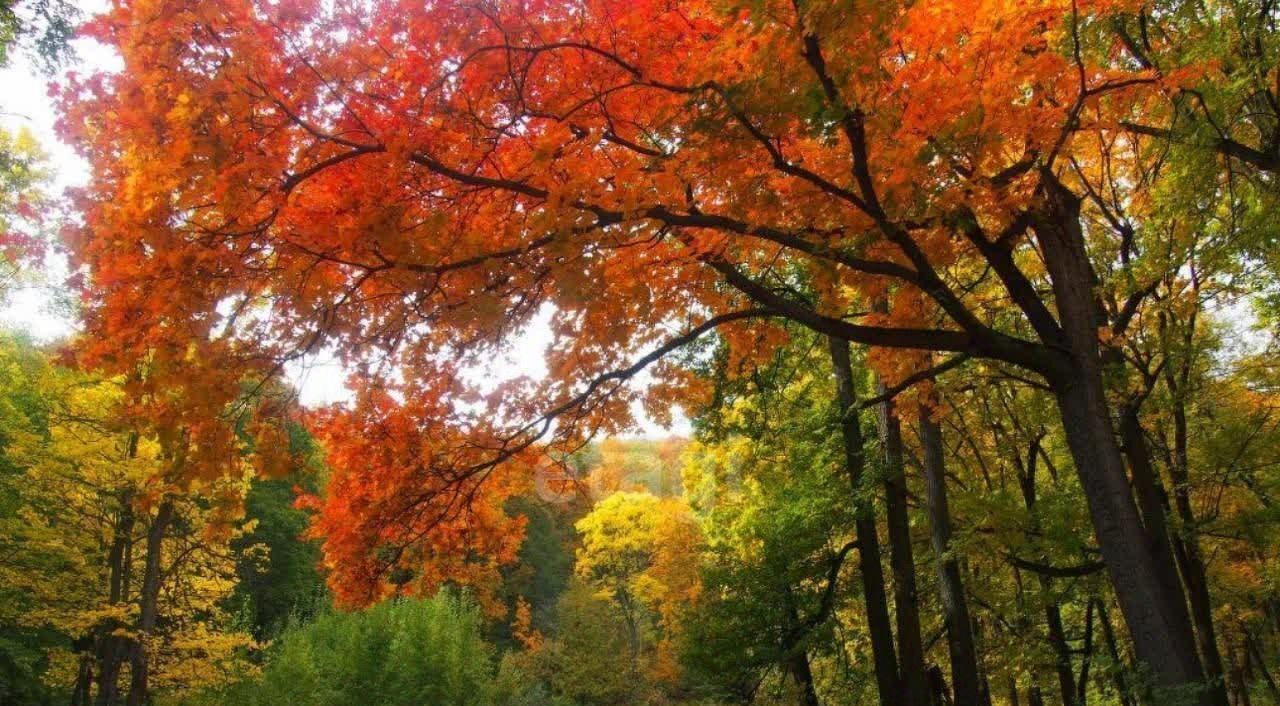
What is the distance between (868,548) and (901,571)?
3.01 feet

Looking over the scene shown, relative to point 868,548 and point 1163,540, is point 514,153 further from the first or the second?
point 868,548

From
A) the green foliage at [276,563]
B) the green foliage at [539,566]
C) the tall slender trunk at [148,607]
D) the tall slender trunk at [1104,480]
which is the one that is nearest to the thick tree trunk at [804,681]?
the tall slender trunk at [1104,480]

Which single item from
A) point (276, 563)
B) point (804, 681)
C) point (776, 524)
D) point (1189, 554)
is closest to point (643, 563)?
point (276, 563)

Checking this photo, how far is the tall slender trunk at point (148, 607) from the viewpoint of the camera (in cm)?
1222

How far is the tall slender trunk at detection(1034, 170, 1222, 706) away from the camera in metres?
4.71

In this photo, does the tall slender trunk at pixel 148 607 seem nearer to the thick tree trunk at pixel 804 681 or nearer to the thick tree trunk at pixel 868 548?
the thick tree trunk at pixel 804 681

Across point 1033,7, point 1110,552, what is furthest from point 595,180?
point 1110,552

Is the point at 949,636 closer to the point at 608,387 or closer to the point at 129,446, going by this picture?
the point at 608,387

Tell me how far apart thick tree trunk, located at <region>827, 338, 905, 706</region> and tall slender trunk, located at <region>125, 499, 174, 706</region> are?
11.2 m

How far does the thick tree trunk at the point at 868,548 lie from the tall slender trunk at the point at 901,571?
0.36 m

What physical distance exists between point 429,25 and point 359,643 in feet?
52.7

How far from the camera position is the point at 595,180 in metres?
4.30

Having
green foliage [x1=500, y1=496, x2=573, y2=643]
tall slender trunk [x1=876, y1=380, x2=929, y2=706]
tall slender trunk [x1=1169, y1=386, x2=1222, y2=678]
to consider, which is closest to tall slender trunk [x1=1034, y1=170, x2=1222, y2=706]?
tall slender trunk [x1=876, y1=380, x2=929, y2=706]

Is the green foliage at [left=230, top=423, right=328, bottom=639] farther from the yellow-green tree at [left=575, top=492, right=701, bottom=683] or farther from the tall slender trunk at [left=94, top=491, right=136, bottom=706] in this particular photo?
the tall slender trunk at [left=94, top=491, right=136, bottom=706]
